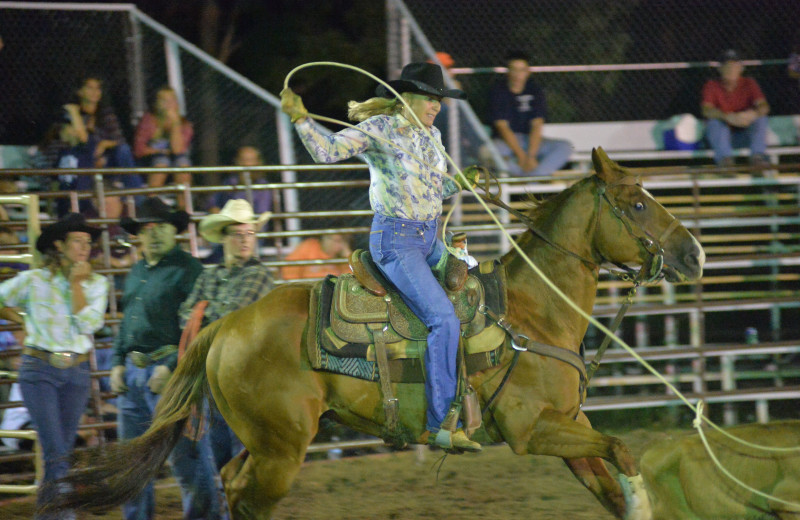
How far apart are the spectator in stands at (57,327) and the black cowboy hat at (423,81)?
2.48 m

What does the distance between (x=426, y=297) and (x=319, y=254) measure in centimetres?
367

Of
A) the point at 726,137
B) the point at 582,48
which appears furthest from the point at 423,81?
the point at 582,48

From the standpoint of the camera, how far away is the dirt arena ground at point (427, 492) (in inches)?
251

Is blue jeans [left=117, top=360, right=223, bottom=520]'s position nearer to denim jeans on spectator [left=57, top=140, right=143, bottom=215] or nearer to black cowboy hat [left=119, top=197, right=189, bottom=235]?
black cowboy hat [left=119, top=197, right=189, bottom=235]

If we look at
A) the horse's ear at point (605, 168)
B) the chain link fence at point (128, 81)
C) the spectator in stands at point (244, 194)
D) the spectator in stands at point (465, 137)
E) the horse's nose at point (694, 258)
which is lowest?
the horse's nose at point (694, 258)

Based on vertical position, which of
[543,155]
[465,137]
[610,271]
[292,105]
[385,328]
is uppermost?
[465,137]

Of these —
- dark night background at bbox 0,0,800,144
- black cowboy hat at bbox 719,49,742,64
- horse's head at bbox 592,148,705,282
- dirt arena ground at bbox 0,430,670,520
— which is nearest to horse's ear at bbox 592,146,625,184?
horse's head at bbox 592,148,705,282

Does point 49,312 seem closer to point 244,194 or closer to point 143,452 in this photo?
point 143,452

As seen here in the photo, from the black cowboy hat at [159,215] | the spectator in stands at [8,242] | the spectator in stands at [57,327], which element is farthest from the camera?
the spectator in stands at [8,242]

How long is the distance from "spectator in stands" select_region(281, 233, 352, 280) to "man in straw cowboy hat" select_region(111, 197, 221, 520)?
222cm

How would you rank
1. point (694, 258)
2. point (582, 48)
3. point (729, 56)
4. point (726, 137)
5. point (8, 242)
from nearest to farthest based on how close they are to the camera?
point (694, 258)
point (8, 242)
point (726, 137)
point (729, 56)
point (582, 48)

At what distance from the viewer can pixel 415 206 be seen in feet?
15.5

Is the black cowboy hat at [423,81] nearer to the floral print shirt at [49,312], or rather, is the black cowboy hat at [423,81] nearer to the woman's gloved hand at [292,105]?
the woman's gloved hand at [292,105]

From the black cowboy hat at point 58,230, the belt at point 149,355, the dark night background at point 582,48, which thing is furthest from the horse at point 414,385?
the dark night background at point 582,48
